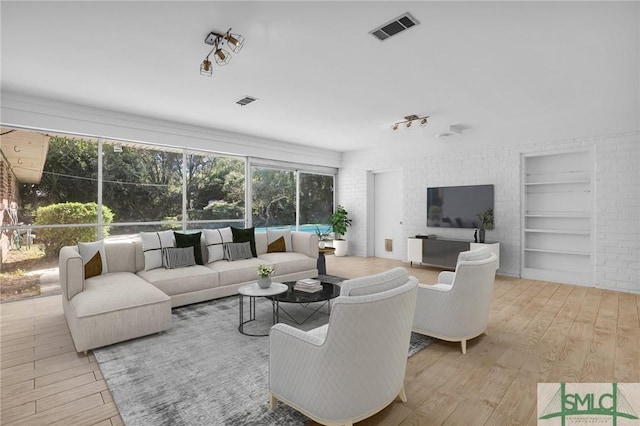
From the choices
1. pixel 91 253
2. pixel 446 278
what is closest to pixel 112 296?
pixel 91 253

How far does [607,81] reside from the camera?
3.58m

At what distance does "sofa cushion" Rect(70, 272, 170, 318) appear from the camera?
9.30 feet

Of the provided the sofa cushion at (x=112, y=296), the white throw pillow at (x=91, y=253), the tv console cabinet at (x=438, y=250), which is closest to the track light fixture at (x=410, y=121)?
the tv console cabinet at (x=438, y=250)

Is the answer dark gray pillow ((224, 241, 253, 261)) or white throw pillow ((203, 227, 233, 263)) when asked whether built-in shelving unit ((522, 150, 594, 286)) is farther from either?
white throw pillow ((203, 227, 233, 263))

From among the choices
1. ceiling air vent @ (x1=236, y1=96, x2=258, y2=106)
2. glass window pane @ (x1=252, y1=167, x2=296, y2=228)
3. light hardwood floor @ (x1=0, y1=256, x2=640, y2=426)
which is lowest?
light hardwood floor @ (x1=0, y1=256, x2=640, y2=426)

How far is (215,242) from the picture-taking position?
4.75m

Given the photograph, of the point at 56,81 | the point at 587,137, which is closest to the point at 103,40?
the point at 56,81

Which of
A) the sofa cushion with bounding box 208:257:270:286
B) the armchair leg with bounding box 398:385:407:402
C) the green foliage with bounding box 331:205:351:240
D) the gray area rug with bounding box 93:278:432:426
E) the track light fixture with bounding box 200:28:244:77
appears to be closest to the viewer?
the gray area rug with bounding box 93:278:432:426

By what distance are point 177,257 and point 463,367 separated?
3.44 metres

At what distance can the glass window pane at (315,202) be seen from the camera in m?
7.99

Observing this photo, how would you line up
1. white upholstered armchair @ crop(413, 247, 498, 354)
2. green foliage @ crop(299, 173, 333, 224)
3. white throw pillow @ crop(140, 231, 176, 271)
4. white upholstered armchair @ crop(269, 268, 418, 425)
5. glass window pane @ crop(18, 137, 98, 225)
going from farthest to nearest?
green foliage @ crop(299, 173, 333, 224) → glass window pane @ crop(18, 137, 98, 225) → white throw pillow @ crop(140, 231, 176, 271) → white upholstered armchair @ crop(413, 247, 498, 354) → white upholstered armchair @ crop(269, 268, 418, 425)

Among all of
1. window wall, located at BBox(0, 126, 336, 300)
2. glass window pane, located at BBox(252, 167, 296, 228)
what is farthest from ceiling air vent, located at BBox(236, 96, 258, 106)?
glass window pane, located at BBox(252, 167, 296, 228)

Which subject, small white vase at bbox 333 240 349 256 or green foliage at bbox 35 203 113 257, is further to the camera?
small white vase at bbox 333 240 349 256

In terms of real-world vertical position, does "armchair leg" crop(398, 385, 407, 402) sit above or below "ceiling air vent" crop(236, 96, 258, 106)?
below
